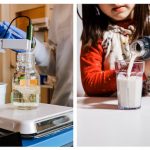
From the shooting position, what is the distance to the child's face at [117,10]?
0.77m

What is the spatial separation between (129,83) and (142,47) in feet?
0.43

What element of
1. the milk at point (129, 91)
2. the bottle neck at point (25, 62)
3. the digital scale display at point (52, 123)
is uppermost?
the bottle neck at point (25, 62)

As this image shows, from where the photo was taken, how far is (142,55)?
2.47 ft

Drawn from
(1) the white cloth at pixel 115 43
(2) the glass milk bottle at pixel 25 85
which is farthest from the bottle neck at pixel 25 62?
(1) the white cloth at pixel 115 43

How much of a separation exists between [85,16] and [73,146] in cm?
41

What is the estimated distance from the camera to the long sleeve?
2.50 ft

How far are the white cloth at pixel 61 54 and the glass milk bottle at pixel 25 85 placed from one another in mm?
118

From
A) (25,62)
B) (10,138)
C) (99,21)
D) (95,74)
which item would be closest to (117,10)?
(99,21)

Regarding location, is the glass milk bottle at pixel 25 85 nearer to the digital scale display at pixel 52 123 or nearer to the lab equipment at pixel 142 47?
the digital scale display at pixel 52 123

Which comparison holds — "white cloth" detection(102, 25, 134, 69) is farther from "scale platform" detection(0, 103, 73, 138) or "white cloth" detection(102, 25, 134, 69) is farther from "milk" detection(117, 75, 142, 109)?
"scale platform" detection(0, 103, 73, 138)

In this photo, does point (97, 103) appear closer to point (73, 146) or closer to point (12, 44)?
point (73, 146)

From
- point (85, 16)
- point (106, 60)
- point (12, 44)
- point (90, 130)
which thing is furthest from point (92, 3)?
point (90, 130)

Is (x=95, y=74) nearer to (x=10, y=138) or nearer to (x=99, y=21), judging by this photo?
(x=99, y=21)

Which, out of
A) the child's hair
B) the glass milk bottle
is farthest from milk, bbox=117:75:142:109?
the glass milk bottle
